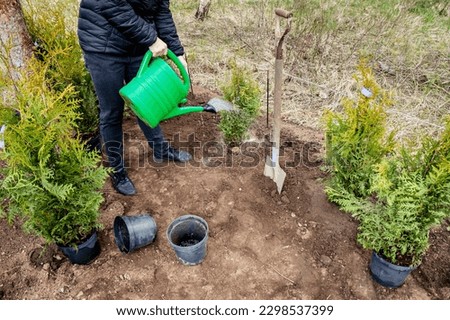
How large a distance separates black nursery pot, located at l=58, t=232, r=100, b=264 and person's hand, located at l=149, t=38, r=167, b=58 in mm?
1464

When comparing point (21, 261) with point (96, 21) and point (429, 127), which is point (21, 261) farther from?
point (429, 127)

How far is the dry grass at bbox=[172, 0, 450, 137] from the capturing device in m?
4.88

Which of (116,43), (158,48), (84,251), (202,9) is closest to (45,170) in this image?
(84,251)

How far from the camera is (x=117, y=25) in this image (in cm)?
265

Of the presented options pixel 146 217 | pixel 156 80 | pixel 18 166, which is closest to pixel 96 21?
pixel 156 80

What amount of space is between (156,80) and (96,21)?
1.94 ft

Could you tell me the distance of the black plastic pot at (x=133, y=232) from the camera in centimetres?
284

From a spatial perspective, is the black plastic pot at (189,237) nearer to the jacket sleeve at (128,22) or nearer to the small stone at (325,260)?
the small stone at (325,260)

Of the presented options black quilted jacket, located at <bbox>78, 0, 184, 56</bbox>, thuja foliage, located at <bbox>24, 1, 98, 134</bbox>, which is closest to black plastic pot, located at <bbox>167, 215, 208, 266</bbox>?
Answer: black quilted jacket, located at <bbox>78, 0, 184, 56</bbox>

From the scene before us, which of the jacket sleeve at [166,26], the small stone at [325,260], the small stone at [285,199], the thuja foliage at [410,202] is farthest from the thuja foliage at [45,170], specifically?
the thuja foliage at [410,202]

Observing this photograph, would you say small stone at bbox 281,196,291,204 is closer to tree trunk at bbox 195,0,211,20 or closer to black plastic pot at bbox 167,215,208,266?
black plastic pot at bbox 167,215,208,266

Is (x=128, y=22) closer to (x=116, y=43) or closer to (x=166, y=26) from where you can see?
(x=116, y=43)

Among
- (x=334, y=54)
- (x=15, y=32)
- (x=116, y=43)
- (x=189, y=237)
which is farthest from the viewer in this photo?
(x=334, y=54)

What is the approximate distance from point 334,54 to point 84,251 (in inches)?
185
